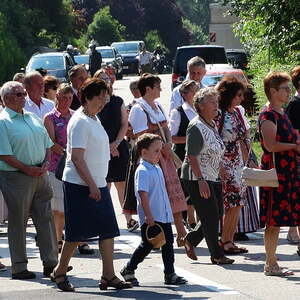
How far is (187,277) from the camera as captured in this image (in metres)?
10.6

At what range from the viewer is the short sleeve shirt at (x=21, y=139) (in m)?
10.7

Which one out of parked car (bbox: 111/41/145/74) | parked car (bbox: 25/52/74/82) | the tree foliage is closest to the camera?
the tree foliage

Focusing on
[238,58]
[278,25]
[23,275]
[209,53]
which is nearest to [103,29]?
[238,58]

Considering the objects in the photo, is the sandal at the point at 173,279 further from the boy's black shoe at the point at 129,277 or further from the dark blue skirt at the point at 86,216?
the dark blue skirt at the point at 86,216

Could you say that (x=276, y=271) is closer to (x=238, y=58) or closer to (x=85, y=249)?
(x=85, y=249)

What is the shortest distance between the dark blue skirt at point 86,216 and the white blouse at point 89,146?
10 cm

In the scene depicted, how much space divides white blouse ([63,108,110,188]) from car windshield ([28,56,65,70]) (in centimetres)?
2722

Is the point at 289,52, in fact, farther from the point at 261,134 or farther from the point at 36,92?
the point at 261,134

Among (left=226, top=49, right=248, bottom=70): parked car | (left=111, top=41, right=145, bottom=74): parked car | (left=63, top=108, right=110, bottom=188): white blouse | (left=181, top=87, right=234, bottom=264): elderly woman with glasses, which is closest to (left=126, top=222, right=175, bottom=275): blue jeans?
(left=63, top=108, right=110, bottom=188): white blouse

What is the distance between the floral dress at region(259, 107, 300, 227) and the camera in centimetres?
1045

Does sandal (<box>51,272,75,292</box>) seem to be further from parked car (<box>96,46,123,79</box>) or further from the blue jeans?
parked car (<box>96,46,123,79</box>)

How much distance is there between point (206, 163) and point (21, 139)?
1.78 m

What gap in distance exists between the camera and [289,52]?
25.3 metres

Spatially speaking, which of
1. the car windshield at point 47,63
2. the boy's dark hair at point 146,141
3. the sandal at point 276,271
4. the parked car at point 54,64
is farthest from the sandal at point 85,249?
the car windshield at point 47,63
